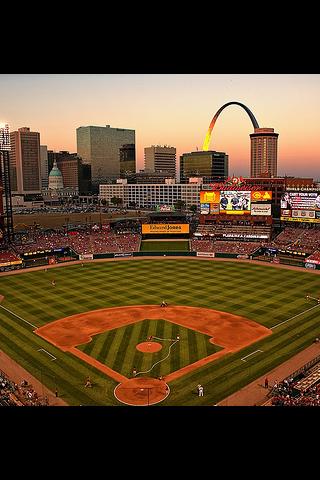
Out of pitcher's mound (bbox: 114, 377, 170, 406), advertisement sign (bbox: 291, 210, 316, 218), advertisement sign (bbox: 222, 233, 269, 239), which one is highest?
advertisement sign (bbox: 291, 210, 316, 218)

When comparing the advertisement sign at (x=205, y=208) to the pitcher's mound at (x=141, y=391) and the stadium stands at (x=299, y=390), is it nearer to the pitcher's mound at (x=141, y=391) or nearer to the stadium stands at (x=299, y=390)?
the stadium stands at (x=299, y=390)

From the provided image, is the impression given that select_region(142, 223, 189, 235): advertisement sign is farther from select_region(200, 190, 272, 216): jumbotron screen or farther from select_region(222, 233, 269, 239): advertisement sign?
select_region(222, 233, 269, 239): advertisement sign

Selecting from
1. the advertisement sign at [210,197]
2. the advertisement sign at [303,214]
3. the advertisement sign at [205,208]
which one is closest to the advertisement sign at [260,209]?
the advertisement sign at [303,214]

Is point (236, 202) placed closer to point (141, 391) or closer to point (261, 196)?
point (261, 196)

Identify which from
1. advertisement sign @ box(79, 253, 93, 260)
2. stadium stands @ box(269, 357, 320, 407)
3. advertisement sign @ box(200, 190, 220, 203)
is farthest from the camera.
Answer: advertisement sign @ box(200, 190, 220, 203)

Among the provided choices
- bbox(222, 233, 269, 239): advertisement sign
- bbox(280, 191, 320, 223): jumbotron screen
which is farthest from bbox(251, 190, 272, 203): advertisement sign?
bbox(222, 233, 269, 239): advertisement sign

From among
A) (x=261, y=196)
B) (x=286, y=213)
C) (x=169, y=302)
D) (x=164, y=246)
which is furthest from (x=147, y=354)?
(x=261, y=196)
